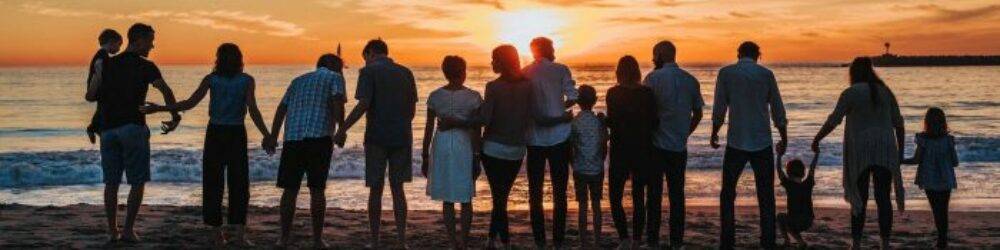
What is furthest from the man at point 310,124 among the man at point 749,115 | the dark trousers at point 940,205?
the dark trousers at point 940,205

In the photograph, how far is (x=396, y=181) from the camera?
24.4 ft

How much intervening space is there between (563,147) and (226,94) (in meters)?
2.59

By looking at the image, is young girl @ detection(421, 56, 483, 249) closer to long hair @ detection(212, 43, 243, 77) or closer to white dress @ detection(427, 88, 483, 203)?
white dress @ detection(427, 88, 483, 203)

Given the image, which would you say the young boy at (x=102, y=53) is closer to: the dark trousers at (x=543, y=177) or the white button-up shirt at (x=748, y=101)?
the dark trousers at (x=543, y=177)

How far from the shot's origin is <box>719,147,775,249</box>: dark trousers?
24.2 ft

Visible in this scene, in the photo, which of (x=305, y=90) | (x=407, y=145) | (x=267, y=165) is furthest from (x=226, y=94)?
(x=267, y=165)

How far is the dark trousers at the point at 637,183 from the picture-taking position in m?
7.39

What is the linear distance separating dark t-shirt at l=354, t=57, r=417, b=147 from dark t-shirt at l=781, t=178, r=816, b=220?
333 centimetres

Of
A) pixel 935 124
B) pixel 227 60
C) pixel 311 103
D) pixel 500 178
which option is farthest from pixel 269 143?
pixel 935 124

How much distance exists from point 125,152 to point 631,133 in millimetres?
3898

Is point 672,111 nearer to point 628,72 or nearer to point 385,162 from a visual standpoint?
point 628,72

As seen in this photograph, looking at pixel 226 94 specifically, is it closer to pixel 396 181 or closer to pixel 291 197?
pixel 291 197

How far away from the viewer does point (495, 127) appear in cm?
725

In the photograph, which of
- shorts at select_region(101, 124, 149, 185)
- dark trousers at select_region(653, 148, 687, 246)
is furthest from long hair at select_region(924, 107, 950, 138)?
shorts at select_region(101, 124, 149, 185)
